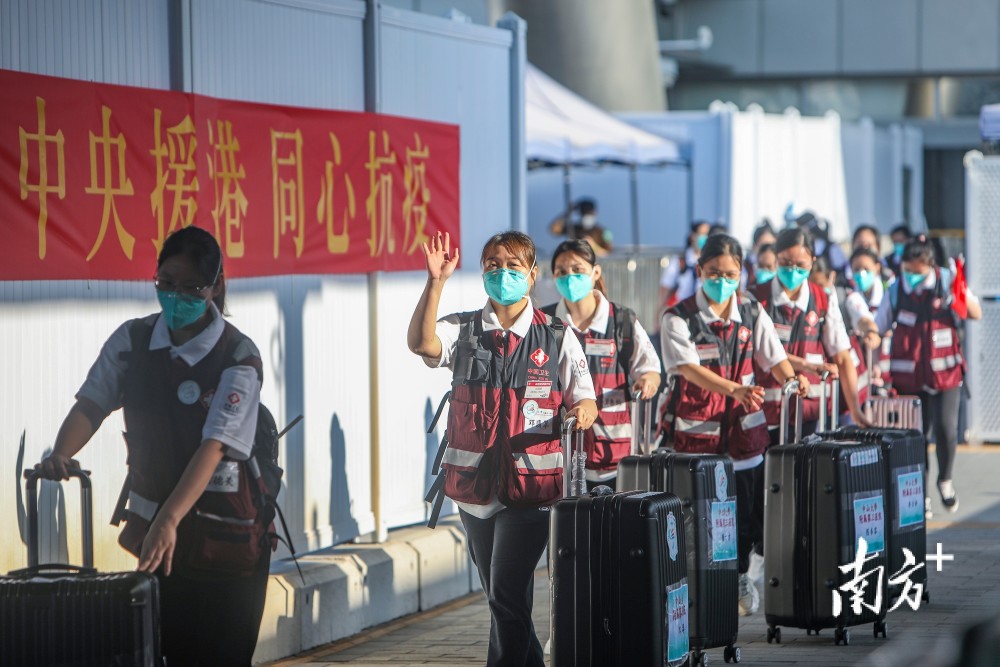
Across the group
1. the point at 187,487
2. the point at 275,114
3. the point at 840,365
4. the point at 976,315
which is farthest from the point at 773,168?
the point at 187,487

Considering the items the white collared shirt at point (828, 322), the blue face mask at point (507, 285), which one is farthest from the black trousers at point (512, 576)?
the white collared shirt at point (828, 322)

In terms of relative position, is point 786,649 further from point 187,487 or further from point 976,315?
point 976,315

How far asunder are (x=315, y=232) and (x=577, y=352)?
2284mm

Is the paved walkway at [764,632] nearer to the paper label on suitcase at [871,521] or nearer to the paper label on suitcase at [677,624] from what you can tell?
the paper label on suitcase at [871,521]

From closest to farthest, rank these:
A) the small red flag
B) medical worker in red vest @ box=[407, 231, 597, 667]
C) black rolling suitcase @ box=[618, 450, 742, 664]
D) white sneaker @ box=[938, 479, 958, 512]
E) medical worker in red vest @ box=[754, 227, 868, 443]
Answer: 1. medical worker in red vest @ box=[407, 231, 597, 667]
2. black rolling suitcase @ box=[618, 450, 742, 664]
3. medical worker in red vest @ box=[754, 227, 868, 443]
4. white sneaker @ box=[938, 479, 958, 512]
5. the small red flag

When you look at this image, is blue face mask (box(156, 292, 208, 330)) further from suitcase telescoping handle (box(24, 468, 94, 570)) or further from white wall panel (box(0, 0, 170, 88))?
white wall panel (box(0, 0, 170, 88))

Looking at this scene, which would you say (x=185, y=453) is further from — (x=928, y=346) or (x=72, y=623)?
(x=928, y=346)

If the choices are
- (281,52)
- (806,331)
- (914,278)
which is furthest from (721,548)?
(914,278)

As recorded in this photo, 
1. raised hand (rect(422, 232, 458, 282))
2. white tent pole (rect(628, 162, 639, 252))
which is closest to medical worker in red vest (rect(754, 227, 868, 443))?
raised hand (rect(422, 232, 458, 282))

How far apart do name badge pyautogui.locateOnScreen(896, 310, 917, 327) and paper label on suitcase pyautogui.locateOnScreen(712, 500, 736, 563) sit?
19.1 ft

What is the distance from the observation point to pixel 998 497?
13641mm

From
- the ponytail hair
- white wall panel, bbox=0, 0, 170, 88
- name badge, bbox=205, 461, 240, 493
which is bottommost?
name badge, bbox=205, 461, 240, 493

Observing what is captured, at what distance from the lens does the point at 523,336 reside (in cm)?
701

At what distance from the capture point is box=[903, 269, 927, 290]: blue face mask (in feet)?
43.3
